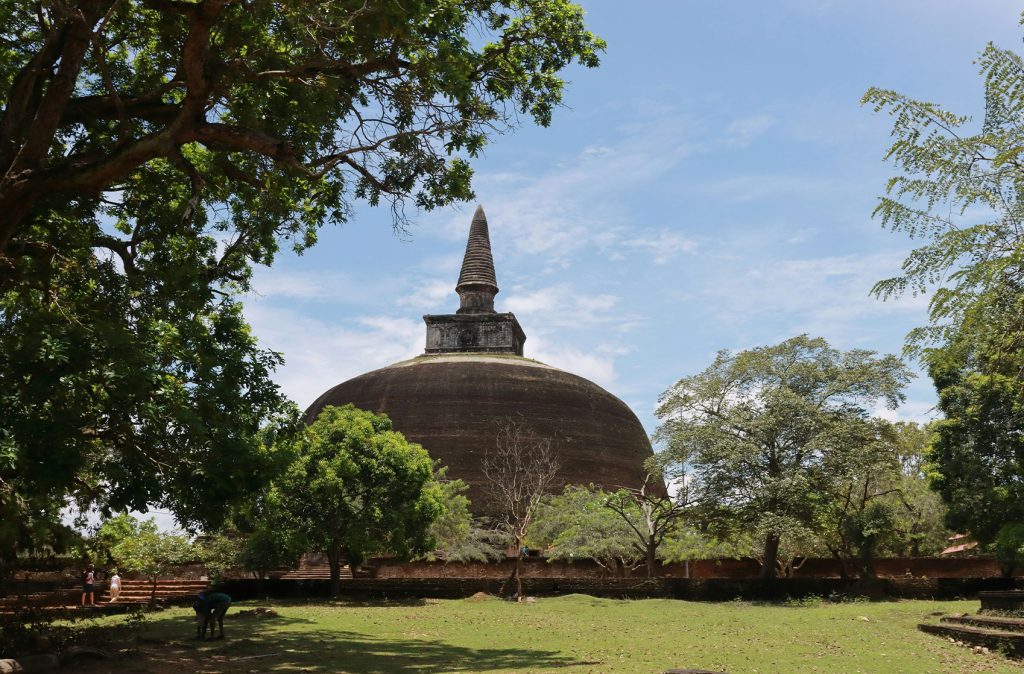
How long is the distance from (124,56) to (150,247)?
304 cm

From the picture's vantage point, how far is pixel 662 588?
2584 cm

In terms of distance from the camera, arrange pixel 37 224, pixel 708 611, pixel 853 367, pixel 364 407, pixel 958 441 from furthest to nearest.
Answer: pixel 364 407 → pixel 853 367 → pixel 958 441 → pixel 708 611 → pixel 37 224

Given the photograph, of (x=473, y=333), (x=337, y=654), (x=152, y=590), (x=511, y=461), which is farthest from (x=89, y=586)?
(x=473, y=333)

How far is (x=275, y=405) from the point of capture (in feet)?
42.4

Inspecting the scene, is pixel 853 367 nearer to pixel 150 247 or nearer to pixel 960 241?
pixel 960 241

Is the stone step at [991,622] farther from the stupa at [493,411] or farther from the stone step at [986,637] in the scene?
the stupa at [493,411]

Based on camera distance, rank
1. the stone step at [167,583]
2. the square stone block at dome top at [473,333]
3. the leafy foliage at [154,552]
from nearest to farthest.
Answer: the leafy foliage at [154,552]
the stone step at [167,583]
the square stone block at dome top at [473,333]

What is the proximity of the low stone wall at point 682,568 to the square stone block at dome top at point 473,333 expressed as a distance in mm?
22954

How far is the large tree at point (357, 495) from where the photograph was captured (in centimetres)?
2525

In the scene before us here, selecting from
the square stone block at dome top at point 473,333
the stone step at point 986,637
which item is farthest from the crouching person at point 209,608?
the square stone block at dome top at point 473,333

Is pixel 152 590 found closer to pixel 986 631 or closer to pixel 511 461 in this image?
pixel 511 461

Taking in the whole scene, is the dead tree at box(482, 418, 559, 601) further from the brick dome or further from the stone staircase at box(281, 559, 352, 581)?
the stone staircase at box(281, 559, 352, 581)

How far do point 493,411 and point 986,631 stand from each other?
114 ft

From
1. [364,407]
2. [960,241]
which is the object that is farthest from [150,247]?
[364,407]
